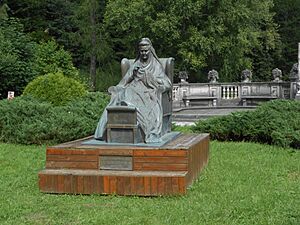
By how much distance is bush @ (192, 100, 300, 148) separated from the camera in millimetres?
12315

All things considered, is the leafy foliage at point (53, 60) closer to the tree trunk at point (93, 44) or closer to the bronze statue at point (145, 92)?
the tree trunk at point (93, 44)

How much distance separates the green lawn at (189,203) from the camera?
6.04 metres

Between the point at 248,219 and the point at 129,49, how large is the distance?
32948 millimetres

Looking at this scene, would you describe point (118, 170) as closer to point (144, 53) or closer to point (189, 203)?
point (189, 203)

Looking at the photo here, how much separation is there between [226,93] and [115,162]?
2470 centimetres

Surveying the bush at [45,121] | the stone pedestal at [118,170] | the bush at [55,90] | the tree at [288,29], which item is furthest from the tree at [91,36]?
the stone pedestal at [118,170]

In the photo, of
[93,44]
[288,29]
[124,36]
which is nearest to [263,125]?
[93,44]

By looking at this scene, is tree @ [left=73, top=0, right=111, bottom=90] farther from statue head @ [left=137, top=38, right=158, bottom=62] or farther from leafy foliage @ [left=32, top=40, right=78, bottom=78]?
statue head @ [left=137, top=38, right=158, bottom=62]

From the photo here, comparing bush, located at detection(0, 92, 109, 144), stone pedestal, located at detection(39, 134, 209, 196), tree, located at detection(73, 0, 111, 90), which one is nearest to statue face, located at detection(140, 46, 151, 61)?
stone pedestal, located at detection(39, 134, 209, 196)

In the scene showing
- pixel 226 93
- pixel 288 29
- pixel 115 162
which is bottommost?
pixel 115 162

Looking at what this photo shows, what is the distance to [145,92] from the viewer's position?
337 inches

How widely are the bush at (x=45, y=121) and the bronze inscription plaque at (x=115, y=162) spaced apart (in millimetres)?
5290

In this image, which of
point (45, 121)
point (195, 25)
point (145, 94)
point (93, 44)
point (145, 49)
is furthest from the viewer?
point (93, 44)

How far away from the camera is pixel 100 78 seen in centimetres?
3834
